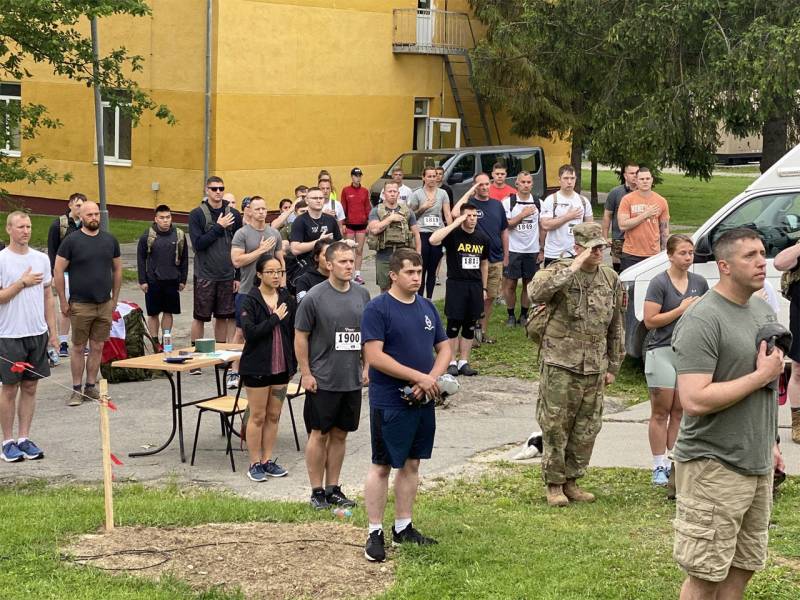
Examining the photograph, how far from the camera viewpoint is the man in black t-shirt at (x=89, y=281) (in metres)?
12.1

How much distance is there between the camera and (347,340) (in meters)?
8.73

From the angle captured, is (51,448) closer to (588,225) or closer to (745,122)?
(588,225)

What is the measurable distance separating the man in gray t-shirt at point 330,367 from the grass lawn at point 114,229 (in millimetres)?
16888

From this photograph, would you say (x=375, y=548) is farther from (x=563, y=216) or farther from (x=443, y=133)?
(x=443, y=133)

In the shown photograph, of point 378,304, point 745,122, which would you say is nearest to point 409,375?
point 378,304

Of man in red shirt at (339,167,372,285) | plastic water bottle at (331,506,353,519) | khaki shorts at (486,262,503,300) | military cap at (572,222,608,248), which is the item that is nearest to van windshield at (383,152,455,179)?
man in red shirt at (339,167,372,285)

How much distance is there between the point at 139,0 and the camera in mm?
17625

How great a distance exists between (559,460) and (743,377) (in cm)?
340

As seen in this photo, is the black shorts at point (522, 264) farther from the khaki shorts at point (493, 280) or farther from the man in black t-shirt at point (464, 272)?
the man in black t-shirt at point (464, 272)

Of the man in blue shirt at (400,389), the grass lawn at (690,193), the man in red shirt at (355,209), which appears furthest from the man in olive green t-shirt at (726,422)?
the grass lawn at (690,193)

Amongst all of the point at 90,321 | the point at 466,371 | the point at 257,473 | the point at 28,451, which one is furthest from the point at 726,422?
the point at 466,371

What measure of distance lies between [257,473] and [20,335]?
2.44 meters

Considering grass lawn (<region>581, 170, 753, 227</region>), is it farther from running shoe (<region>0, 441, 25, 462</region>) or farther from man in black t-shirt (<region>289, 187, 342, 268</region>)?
running shoe (<region>0, 441, 25, 462</region>)

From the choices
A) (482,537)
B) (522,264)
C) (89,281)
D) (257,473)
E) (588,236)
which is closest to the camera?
(482,537)
